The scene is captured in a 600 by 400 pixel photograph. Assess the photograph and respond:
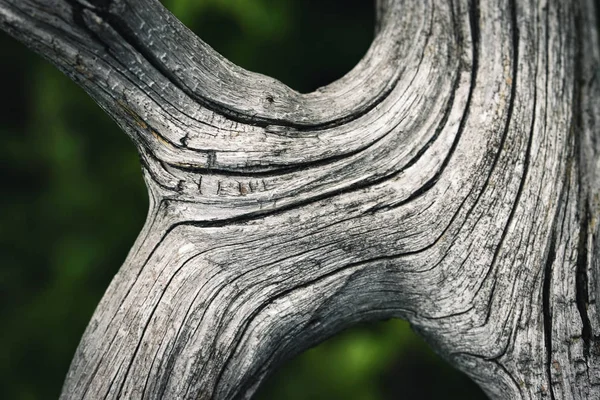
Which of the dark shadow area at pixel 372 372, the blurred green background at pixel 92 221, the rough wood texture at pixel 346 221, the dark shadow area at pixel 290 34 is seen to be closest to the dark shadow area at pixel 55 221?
the blurred green background at pixel 92 221

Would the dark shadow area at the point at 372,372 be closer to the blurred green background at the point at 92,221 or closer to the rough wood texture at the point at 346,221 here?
the blurred green background at the point at 92,221

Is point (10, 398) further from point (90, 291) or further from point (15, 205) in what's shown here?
point (15, 205)

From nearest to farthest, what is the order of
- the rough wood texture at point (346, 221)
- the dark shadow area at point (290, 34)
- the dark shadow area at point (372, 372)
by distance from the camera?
1. the rough wood texture at point (346, 221)
2. the dark shadow area at point (290, 34)
3. the dark shadow area at point (372, 372)

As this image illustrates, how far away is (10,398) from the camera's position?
2.85 metres

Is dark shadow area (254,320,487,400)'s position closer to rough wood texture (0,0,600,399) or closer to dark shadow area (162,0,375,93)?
rough wood texture (0,0,600,399)

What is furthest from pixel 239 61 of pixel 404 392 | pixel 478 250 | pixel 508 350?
pixel 404 392

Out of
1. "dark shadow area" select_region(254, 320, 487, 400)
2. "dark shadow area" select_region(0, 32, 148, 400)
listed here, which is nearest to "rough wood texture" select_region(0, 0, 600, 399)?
"dark shadow area" select_region(254, 320, 487, 400)

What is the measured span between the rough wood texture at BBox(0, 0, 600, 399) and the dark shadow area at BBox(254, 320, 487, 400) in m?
1.26

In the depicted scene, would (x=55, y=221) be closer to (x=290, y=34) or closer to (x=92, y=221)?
(x=92, y=221)

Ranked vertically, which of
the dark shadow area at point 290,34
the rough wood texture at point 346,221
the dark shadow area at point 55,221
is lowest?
the rough wood texture at point 346,221

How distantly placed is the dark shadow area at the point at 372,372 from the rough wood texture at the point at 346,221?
126 centimetres

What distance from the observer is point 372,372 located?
9.14 feet

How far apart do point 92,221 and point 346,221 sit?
78.4 inches

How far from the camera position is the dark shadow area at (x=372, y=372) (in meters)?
2.79
